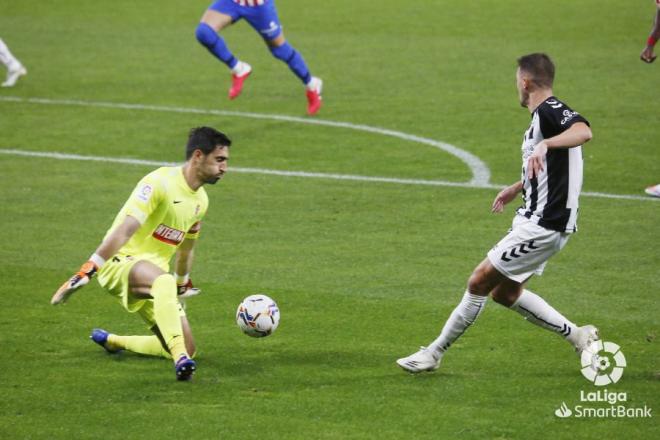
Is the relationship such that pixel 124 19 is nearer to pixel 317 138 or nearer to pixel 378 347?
pixel 317 138

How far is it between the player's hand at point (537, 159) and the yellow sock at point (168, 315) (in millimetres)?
2489

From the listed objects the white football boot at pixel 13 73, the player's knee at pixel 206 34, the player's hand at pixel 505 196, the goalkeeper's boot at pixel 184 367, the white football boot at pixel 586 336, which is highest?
the player's hand at pixel 505 196

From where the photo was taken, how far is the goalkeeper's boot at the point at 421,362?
8086mm

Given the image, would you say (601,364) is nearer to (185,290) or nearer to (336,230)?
(185,290)

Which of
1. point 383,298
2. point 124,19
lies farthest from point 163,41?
point 383,298

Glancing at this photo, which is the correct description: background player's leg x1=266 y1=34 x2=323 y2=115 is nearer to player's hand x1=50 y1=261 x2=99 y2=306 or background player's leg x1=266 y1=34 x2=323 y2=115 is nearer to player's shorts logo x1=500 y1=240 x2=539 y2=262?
player's shorts logo x1=500 y1=240 x2=539 y2=262

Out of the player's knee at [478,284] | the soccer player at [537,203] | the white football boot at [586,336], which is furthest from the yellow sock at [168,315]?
the white football boot at [586,336]

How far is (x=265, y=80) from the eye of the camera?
19.0m

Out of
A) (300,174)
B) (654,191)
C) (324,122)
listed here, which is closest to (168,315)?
(300,174)

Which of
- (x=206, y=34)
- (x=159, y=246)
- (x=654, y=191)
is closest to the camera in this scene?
(x=159, y=246)

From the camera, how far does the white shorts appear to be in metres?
7.80

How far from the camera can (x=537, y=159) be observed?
727cm

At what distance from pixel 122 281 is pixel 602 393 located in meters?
3.27

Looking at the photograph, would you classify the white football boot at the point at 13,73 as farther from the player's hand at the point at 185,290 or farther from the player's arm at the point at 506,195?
the player's arm at the point at 506,195
